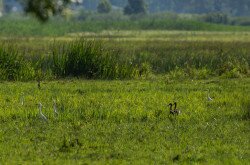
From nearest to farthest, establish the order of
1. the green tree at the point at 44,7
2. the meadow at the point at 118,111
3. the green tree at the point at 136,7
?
Result: the green tree at the point at 44,7 → the meadow at the point at 118,111 → the green tree at the point at 136,7

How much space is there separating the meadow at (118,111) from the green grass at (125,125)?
0.02 m

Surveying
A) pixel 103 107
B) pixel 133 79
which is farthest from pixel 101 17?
pixel 103 107

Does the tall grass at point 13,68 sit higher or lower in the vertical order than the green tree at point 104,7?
higher

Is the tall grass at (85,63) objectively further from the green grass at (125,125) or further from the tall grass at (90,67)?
the green grass at (125,125)

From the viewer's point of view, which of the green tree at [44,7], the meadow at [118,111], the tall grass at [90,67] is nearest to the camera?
the green tree at [44,7]

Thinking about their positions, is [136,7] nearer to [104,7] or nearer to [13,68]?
[104,7]

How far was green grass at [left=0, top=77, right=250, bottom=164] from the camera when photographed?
40.4 feet

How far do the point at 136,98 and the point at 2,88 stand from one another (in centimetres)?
559

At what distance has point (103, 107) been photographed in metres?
17.7

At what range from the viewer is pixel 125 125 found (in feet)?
50.0

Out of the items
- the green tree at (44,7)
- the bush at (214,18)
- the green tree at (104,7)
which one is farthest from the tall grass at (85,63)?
the green tree at (104,7)

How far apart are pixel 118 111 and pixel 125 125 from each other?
1.77 metres

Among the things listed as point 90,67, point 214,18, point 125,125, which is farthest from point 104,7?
point 125,125

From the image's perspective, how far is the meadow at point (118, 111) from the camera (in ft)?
41.1
